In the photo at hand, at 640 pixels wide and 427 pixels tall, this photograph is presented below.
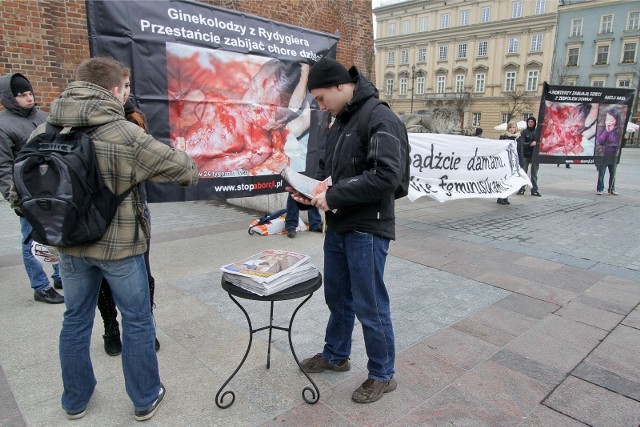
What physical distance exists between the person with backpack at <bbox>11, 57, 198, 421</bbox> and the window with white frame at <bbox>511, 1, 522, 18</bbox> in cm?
7253

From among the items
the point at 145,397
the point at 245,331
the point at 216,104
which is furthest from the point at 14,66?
the point at 145,397

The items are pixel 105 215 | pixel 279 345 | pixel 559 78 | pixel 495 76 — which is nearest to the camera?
pixel 105 215

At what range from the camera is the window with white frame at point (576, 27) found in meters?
56.3

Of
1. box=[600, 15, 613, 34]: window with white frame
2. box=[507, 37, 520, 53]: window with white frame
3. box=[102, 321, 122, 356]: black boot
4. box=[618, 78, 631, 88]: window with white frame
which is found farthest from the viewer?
box=[507, 37, 520, 53]: window with white frame

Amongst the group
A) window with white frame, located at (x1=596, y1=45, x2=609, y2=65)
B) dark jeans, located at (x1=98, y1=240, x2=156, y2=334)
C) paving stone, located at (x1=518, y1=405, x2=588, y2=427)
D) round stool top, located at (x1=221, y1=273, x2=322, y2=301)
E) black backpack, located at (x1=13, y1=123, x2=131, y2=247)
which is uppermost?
window with white frame, located at (x1=596, y1=45, x2=609, y2=65)

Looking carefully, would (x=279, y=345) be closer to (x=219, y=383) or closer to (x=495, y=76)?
(x=219, y=383)

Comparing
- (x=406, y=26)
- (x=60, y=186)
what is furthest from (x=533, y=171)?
(x=406, y=26)

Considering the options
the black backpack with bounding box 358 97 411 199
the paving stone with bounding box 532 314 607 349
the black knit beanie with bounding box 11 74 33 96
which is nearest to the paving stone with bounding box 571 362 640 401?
the paving stone with bounding box 532 314 607 349

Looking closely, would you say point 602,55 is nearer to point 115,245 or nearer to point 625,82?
point 625,82

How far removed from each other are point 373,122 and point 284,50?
293 centimetres

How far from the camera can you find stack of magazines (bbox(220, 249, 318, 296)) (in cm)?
239

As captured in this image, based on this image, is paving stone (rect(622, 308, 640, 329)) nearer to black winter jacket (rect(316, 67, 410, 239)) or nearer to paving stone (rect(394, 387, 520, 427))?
paving stone (rect(394, 387, 520, 427))

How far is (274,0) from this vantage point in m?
8.60

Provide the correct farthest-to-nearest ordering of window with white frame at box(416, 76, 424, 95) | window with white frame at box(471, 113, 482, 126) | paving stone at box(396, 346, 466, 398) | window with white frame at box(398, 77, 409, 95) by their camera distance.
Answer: window with white frame at box(398, 77, 409, 95) → window with white frame at box(416, 76, 424, 95) → window with white frame at box(471, 113, 482, 126) → paving stone at box(396, 346, 466, 398)
